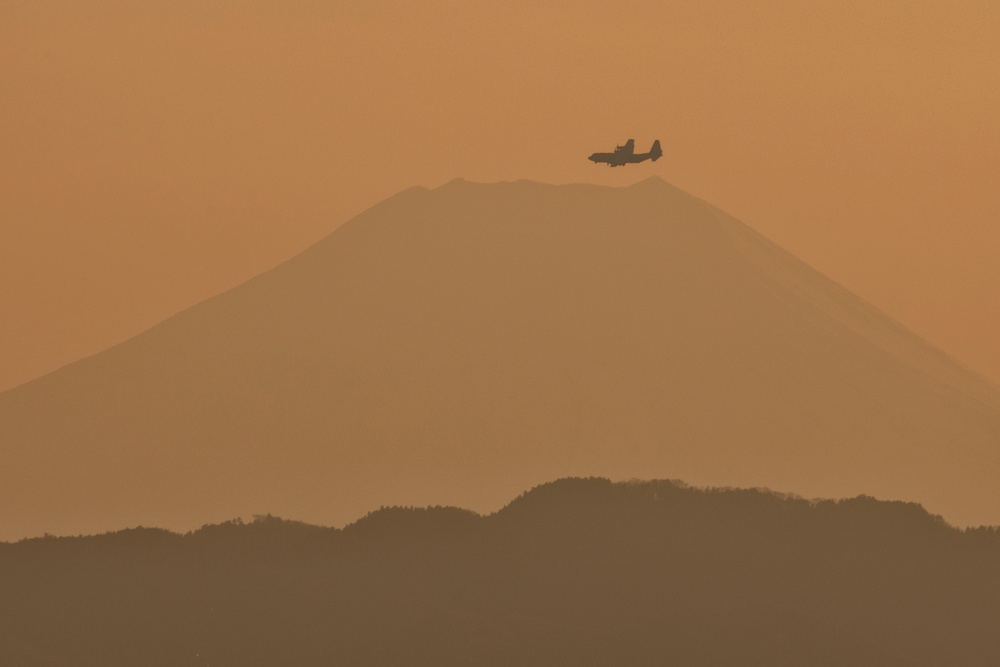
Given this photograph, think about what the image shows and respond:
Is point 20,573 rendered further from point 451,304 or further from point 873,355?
Result: point 873,355

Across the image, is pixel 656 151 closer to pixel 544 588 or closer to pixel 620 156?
pixel 620 156

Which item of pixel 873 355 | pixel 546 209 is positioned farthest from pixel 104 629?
pixel 873 355

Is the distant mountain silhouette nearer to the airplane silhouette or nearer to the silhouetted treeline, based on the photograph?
the silhouetted treeline

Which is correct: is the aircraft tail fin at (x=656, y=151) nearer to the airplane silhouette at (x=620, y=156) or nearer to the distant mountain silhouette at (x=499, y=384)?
the airplane silhouette at (x=620, y=156)

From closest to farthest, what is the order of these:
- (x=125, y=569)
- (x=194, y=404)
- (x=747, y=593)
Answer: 1. (x=747, y=593)
2. (x=125, y=569)
3. (x=194, y=404)

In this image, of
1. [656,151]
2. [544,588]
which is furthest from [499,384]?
[656,151]

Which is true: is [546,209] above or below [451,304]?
above

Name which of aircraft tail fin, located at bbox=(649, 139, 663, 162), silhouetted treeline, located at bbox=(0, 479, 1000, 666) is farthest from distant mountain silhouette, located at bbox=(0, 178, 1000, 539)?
aircraft tail fin, located at bbox=(649, 139, 663, 162)
